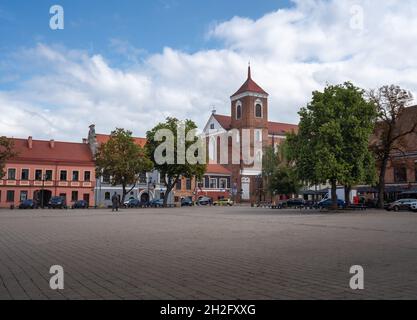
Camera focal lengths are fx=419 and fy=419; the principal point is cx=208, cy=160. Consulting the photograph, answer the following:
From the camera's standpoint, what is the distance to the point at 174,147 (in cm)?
6397

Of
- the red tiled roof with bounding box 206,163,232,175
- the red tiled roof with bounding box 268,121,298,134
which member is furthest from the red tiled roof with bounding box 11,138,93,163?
the red tiled roof with bounding box 268,121,298,134

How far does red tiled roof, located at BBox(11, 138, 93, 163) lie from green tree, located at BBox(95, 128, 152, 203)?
545 inches

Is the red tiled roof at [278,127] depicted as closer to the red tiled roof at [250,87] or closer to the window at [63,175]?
the red tiled roof at [250,87]

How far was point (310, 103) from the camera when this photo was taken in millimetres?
40750

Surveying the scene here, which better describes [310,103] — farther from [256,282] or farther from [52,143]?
[52,143]

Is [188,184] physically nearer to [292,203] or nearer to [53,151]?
[53,151]

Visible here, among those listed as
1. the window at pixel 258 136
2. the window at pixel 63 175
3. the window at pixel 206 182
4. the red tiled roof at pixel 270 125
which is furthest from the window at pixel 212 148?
the window at pixel 63 175

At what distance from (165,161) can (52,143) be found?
2201 cm

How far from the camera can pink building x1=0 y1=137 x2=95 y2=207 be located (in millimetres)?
64312

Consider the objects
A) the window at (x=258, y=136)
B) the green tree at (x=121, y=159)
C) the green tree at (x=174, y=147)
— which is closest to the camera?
the green tree at (x=121, y=159)

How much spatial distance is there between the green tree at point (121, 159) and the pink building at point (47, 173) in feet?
38.7

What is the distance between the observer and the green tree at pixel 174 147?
207 ft

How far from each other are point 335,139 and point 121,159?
2995 centimetres
